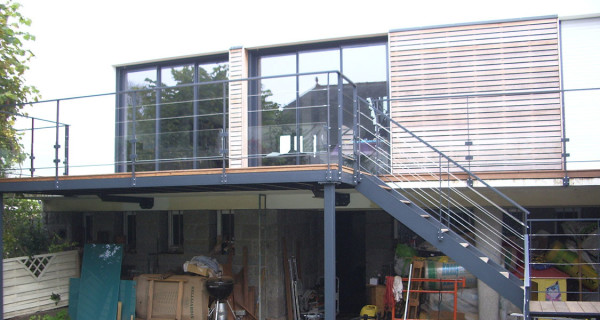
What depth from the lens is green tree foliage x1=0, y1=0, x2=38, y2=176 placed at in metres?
9.54

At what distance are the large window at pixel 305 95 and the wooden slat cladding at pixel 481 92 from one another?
2.14 ft

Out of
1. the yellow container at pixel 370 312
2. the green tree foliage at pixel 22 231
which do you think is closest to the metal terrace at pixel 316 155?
the green tree foliage at pixel 22 231

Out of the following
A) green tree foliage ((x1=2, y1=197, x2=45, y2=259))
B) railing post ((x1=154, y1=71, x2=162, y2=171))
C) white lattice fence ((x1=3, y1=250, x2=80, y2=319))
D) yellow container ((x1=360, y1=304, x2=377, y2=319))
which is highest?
railing post ((x1=154, y1=71, x2=162, y2=171))

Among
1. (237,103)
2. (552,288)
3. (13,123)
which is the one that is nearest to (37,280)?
(13,123)

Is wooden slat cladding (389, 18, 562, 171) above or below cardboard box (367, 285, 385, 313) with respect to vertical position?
above

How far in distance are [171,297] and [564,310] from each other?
6.48 metres

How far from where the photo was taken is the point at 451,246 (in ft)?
21.3

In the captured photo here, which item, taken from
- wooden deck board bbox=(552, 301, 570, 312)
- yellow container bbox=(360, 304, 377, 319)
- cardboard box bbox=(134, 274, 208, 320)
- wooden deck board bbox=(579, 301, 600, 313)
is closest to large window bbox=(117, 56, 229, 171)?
cardboard box bbox=(134, 274, 208, 320)

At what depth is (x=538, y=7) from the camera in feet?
28.3

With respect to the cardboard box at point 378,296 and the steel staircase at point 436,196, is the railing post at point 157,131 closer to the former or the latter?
the steel staircase at point 436,196

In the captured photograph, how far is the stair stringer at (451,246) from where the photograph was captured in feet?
20.5

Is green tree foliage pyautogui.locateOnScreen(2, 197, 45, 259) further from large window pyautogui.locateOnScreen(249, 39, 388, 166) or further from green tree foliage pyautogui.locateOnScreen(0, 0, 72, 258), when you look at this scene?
large window pyautogui.locateOnScreen(249, 39, 388, 166)

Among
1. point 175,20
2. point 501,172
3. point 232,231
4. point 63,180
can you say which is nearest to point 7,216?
point 63,180

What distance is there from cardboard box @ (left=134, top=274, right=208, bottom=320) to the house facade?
97 centimetres
